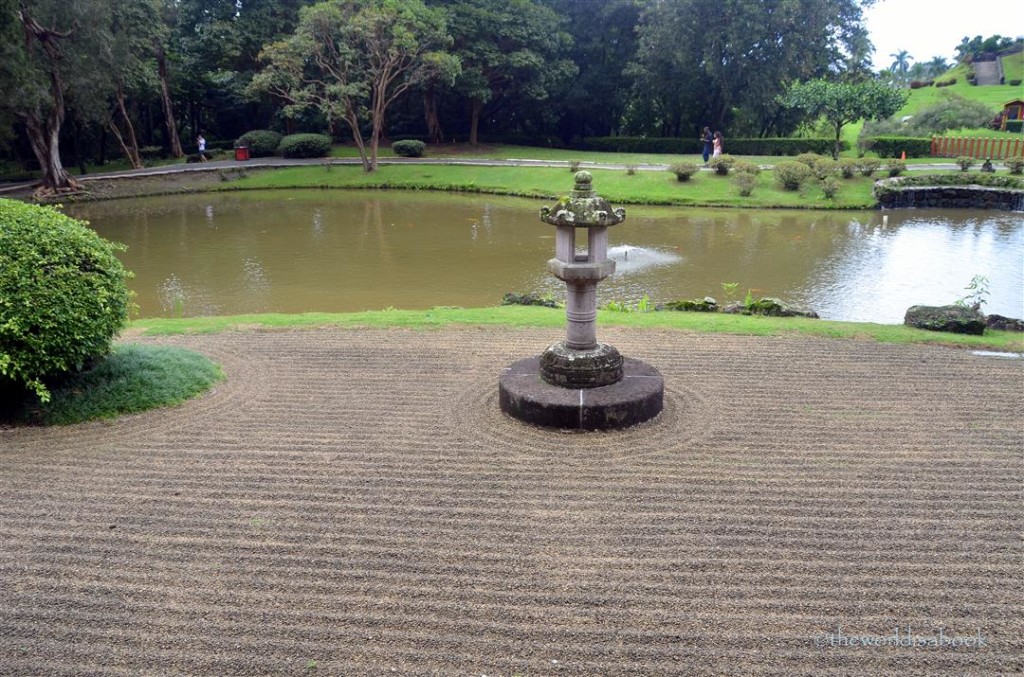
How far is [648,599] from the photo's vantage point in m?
4.88

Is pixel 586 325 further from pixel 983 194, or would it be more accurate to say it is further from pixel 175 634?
pixel 983 194

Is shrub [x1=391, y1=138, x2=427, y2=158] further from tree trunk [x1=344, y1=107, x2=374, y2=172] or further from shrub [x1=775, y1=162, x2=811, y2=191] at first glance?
shrub [x1=775, y1=162, x2=811, y2=191]

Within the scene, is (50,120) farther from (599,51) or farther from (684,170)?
(599,51)

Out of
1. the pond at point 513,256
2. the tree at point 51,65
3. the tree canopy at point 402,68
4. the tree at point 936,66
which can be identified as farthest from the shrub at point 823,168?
the tree at point 936,66

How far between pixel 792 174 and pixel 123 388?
978 inches

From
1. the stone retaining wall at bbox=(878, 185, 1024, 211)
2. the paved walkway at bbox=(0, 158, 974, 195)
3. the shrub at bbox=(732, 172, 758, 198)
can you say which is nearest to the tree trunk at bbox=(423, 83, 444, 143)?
the paved walkway at bbox=(0, 158, 974, 195)

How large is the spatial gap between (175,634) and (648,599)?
2959mm

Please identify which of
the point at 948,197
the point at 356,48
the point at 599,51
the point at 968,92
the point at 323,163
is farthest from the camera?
the point at 968,92

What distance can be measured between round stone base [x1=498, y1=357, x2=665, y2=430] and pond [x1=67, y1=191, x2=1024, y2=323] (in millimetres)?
7077

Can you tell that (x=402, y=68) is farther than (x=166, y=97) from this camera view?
No

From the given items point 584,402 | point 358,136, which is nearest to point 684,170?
point 358,136

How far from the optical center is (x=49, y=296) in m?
7.65

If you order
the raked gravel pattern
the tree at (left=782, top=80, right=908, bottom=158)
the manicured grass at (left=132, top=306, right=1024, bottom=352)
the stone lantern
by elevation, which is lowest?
the raked gravel pattern

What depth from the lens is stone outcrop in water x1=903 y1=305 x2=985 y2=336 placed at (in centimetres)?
1123
